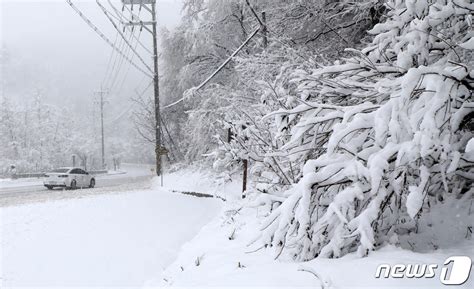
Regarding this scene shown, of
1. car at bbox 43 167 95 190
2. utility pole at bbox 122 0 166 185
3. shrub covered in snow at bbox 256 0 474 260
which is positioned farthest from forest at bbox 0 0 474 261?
car at bbox 43 167 95 190

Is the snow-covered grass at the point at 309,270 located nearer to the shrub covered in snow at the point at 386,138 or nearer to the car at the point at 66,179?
the shrub covered in snow at the point at 386,138

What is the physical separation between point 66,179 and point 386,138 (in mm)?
21905

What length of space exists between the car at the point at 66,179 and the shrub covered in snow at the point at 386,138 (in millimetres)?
20520

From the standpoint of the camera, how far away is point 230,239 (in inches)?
260

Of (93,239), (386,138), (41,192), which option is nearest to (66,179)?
(41,192)

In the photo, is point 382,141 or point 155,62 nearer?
point 382,141

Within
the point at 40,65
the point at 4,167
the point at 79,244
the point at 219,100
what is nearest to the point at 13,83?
the point at 40,65

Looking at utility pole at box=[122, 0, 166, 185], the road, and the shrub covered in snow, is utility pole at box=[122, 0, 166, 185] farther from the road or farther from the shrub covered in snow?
the shrub covered in snow

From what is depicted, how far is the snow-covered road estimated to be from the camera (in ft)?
20.6

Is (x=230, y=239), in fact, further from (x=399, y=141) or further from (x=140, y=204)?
(x=140, y=204)

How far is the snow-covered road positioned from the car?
30.2ft

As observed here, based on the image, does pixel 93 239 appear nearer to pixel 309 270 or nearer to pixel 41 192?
pixel 309 270

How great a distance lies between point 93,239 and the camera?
830cm

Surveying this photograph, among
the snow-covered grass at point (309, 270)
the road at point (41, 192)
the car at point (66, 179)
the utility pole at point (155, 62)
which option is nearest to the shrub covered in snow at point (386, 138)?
the snow-covered grass at point (309, 270)
